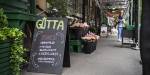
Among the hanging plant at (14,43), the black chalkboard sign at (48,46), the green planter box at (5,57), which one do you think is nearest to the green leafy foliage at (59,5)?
the black chalkboard sign at (48,46)

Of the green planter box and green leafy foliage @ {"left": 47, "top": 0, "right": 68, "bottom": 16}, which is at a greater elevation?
green leafy foliage @ {"left": 47, "top": 0, "right": 68, "bottom": 16}

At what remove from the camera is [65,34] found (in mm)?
6840

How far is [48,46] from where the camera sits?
22.4 feet

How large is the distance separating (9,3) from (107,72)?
2.52m

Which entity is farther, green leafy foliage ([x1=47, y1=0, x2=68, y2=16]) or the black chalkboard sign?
green leafy foliage ([x1=47, y1=0, x2=68, y2=16])

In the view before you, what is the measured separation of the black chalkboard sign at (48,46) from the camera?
660cm

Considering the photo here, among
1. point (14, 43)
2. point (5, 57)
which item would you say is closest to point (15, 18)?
point (14, 43)

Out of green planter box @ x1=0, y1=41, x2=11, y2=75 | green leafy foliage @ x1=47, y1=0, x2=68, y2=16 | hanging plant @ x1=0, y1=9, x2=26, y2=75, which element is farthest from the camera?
green leafy foliage @ x1=47, y1=0, x2=68, y2=16

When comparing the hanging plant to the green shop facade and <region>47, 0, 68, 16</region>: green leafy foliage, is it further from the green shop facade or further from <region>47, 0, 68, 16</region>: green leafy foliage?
<region>47, 0, 68, 16</region>: green leafy foliage

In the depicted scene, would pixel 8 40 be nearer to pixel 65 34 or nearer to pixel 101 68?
pixel 65 34

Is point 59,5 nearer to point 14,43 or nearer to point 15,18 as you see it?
point 15,18

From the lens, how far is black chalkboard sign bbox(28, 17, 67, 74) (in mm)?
6602

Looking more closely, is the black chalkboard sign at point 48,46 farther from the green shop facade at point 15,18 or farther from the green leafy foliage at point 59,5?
the green leafy foliage at point 59,5

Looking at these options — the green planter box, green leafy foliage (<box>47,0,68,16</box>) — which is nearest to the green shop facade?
the green planter box
